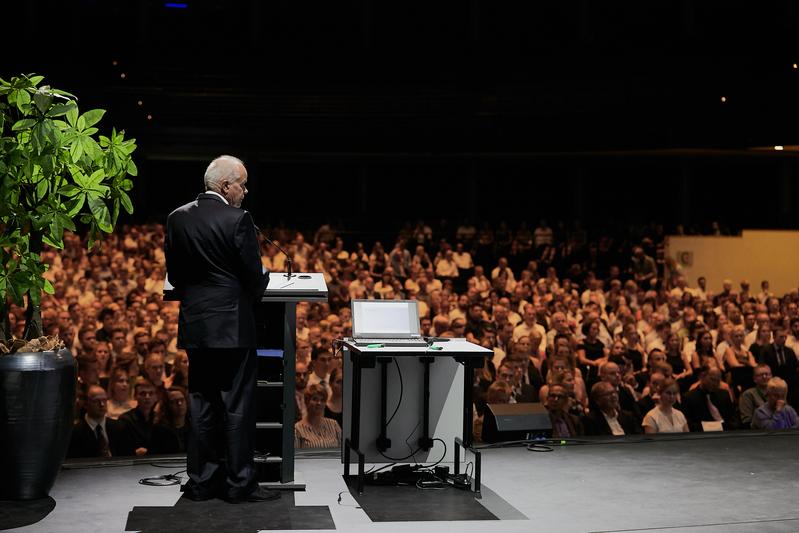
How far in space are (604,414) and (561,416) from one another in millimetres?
439

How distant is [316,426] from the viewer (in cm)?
597

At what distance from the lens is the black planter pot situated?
381 centimetres

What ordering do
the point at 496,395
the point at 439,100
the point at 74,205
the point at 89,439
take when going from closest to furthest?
the point at 74,205, the point at 89,439, the point at 496,395, the point at 439,100

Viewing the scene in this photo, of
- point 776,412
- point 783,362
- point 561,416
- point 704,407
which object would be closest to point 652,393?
point 704,407

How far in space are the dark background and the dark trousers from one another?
41.1ft

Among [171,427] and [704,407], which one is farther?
[704,407]

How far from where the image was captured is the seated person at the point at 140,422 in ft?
18.8

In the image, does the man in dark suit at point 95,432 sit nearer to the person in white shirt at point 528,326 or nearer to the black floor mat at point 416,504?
the black floor mat at point 416,504

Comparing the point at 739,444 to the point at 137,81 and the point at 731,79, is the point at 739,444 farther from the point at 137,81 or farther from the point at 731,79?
the point at 137,81

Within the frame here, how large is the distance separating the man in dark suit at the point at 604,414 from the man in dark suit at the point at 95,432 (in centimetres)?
295

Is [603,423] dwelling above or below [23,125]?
below

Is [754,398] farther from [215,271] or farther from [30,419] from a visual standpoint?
[30,419]

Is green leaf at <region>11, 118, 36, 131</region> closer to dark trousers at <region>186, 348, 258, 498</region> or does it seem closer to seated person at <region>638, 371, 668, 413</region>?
dark trousers at <region>186, 348, 258, 498</region>

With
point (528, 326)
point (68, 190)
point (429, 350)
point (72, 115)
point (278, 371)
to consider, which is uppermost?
point (72, 115)
